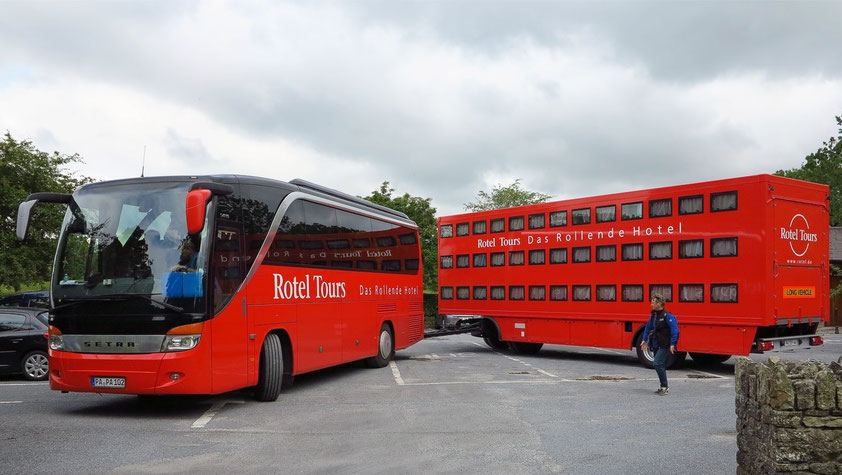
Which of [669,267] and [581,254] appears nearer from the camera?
[669,267]

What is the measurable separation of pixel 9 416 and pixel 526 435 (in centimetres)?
692

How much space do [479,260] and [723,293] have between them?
24.8ft

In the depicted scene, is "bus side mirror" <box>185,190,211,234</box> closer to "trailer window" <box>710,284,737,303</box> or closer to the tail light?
"trailer window" <box>710,284,737,303</box>

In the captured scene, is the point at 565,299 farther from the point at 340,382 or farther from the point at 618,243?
the point at 340,382

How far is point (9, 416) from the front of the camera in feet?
32.2

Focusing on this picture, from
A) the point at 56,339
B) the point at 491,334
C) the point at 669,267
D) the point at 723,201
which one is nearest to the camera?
the point at 56,339

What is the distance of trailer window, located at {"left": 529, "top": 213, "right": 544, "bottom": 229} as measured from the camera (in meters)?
18.9

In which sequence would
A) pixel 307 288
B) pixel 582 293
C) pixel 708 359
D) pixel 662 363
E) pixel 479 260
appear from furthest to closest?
pixel 479 260
pixel 582 293
pixel 708 359
pixel 307 288
pixel 662 363

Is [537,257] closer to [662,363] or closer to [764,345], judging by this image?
[764,345]

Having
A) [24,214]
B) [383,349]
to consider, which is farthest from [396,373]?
[24,214]

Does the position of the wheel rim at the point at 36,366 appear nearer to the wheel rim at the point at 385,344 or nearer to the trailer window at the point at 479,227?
the wheel rim at the point at 385,344

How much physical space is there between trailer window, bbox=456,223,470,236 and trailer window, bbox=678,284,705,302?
7.15 m

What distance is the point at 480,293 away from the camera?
2086 centimetres

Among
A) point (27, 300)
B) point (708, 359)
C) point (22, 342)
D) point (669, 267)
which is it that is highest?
point (669, 267)
